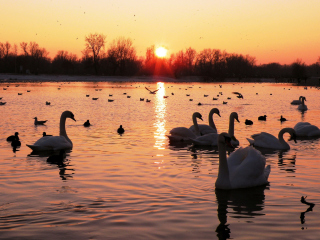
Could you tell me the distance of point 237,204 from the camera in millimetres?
8977

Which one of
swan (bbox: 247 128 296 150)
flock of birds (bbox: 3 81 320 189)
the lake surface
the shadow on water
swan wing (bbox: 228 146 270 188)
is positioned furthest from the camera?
swan (bbox: 247 128 296 150)

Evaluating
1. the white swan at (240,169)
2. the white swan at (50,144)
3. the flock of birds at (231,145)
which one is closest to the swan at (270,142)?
the flock of birds at (231,145)

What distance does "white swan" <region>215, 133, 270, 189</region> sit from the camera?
31.3 ft

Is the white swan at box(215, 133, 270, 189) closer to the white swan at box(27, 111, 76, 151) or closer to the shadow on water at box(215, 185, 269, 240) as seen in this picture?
the shadow on water at box(215, 185, 269, 240)

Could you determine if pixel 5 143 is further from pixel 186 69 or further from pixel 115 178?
pixel 186 69

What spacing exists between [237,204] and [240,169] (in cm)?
111

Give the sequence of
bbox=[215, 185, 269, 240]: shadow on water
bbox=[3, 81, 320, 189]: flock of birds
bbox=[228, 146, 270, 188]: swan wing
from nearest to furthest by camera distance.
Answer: bbox=[215, 185, 269, 240]: shadow on water
bbox=[3, 81, 320, 189]: flock of birds
bbox=[228, 146, 270, 188]: swan wing

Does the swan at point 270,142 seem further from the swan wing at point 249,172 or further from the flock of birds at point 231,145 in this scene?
the swan wing at point 249,172

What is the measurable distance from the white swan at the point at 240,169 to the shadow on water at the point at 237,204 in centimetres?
14

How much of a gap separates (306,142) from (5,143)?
10938mm

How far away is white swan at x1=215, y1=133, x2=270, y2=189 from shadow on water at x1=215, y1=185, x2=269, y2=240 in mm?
137

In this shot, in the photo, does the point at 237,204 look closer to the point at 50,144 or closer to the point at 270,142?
the point at 270,142

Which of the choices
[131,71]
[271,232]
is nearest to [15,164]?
[271,232]

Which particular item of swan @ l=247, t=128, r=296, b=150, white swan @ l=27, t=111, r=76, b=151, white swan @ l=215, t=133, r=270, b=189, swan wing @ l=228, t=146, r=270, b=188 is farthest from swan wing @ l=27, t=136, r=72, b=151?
swan wing @ l=228, t=146, r=270, b=188
